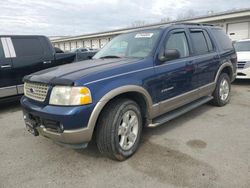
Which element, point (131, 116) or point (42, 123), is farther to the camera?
point (131, 116)

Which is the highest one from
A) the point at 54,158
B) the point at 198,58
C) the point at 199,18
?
the point at 199,18

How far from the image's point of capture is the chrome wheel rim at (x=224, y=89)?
5.52m

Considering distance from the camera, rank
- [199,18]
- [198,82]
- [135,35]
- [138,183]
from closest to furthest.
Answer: [138,183] < [135,35] < [198,82] < [199,18]

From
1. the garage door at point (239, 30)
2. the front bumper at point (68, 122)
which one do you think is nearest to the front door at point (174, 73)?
the front bumper at point (68, 122)

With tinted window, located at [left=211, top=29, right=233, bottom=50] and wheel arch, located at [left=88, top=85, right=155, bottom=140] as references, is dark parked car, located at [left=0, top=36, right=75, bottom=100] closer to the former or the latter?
wheel arch, located at [left=88, top=85, right=155, bottom=140]

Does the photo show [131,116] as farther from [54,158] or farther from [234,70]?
[234,70]

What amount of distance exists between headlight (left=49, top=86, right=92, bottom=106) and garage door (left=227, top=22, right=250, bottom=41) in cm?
2025

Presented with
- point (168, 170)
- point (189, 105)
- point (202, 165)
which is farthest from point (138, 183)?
point (189, 105)

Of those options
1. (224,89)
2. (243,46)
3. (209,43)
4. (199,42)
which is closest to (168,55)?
(199,42)

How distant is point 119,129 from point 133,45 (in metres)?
1.64

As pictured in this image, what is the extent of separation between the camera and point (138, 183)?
8.74 ft

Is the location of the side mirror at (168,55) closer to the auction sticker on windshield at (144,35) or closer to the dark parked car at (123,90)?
the dark parked car at (123,90)

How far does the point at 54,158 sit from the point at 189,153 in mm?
1978

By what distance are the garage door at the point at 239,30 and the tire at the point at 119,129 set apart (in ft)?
64.1
